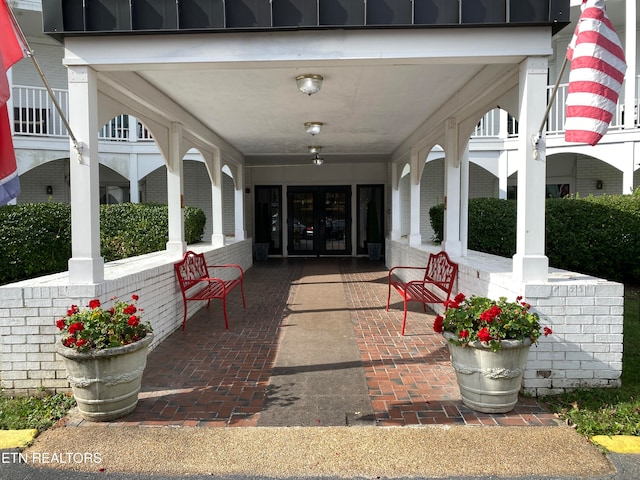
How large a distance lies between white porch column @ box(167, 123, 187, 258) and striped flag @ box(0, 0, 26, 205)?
121 inches

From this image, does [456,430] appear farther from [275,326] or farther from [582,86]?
[275,326]

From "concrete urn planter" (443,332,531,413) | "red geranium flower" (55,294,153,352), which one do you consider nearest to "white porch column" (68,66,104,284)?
"red geranium flower" (55,294,153,352)

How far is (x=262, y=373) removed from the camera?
14.0ft

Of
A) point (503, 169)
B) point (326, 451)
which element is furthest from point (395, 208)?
point (326, 451)

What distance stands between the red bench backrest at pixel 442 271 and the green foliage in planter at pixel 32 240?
21.7 feet

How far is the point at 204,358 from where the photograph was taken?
15.5 feet

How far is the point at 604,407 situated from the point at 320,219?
11.4 metres

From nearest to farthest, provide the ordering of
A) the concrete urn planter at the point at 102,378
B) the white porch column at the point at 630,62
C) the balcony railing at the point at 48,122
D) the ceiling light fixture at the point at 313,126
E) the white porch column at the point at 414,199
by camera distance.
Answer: the concrete urn planter at the point at 102,378 < the ceiling light fixture at the point at 313,126 < the white porch column at the point at 414,199 < the white porch column at the point at 630,62 < the balcony railing at the point at 48,122

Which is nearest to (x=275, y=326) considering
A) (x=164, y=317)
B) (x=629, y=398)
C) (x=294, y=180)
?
(x=164, y=317)

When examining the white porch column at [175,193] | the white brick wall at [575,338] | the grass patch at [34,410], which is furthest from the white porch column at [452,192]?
the grass patch at [34,410]

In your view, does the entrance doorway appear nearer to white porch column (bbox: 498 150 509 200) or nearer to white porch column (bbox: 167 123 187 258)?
white porch column (bbox: 498 150 509 200)

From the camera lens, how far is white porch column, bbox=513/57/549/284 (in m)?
3.89

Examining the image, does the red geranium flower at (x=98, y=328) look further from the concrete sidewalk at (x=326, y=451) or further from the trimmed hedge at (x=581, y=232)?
the trimmed hedge at (x=581, y=232)

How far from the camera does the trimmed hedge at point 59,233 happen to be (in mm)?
8047
